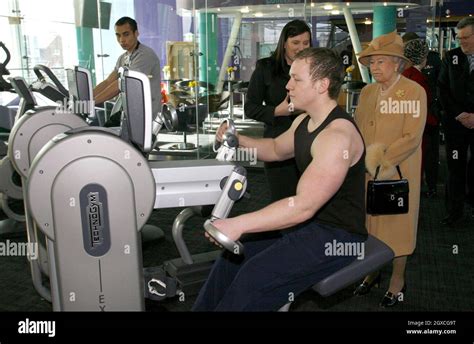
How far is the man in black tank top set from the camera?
1694mm

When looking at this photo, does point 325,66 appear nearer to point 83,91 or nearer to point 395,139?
point 395,139

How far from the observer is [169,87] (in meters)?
6.96

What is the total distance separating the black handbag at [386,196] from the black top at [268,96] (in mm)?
600

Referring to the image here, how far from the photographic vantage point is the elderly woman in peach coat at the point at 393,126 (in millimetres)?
2455

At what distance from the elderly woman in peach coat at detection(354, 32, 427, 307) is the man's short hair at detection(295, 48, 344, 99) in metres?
0.65

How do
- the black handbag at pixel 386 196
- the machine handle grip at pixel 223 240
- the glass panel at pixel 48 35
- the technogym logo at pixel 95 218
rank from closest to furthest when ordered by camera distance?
the machine handle grip at pixel 223 240 → the technogym logo at pixel 95 218 → the black handbag at pixel 386 196 → the glass panel at pixel 48 35

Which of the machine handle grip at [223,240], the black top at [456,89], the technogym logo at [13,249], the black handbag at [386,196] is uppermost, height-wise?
the black top at [456,89]

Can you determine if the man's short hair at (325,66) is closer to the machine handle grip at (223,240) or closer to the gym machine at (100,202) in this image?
the gym machine at (100,202)

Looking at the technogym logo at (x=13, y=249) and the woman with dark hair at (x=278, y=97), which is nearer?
the woman with dark hair at (x=278, y=97)

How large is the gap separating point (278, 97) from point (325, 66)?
0.96 m

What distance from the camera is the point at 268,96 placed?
2883mm

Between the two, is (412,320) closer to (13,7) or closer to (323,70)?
(323,70)

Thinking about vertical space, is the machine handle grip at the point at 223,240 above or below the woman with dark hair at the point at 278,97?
below

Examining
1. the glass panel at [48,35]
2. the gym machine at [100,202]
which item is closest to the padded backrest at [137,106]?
the gym machine at [100,202]
